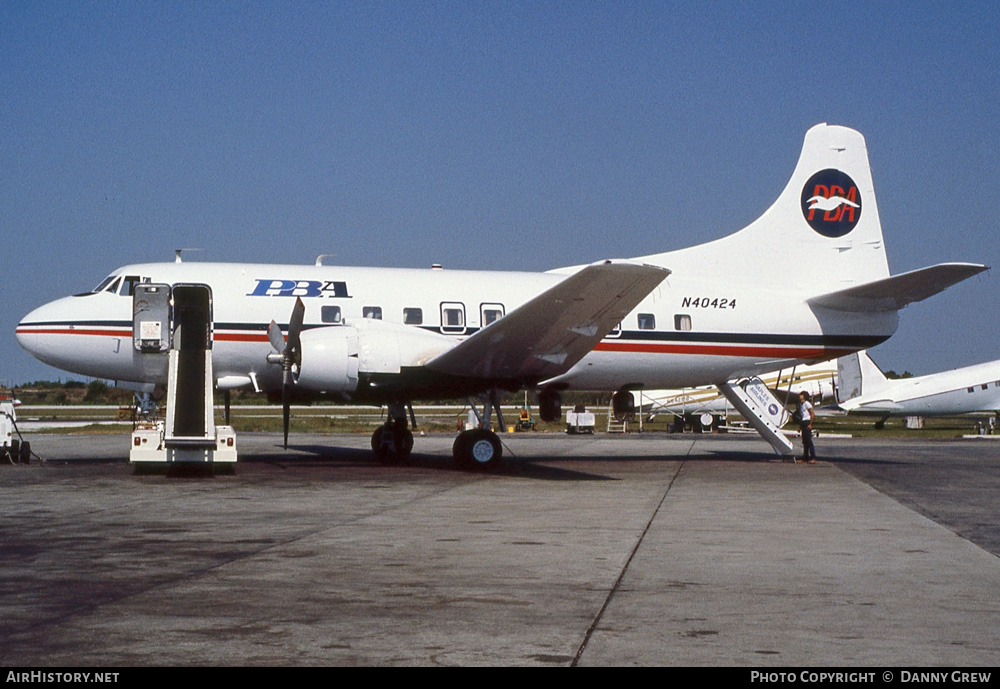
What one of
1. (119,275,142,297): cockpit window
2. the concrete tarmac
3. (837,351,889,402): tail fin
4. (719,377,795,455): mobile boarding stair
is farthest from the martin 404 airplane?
(837,351,889,402): tail fin

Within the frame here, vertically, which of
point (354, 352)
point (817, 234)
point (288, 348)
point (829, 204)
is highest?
point (829, 204)

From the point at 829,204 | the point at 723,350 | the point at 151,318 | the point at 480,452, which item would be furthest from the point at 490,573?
the point at 829,204

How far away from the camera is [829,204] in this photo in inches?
970

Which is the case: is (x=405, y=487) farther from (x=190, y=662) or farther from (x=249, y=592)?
(x=190, y=662)

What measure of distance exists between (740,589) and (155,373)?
48.7ft

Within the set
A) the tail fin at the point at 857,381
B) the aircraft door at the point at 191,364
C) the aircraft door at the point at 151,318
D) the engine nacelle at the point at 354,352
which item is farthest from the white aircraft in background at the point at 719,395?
the aircraft door at the point at 151,318

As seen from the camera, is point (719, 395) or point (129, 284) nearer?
point (129, 284)

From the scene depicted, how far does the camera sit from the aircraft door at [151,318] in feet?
62.6

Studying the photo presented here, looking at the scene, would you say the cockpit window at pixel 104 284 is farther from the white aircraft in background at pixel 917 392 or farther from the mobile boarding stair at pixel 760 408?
the white aircraft in background at pixel 917 392

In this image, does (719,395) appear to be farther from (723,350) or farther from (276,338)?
(276,338)

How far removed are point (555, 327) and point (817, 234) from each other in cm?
976

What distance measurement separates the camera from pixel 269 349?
65.4ft

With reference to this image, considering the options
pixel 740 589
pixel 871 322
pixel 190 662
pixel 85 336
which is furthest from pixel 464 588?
pixel 871 322

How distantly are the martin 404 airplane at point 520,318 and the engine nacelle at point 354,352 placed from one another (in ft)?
0.09
